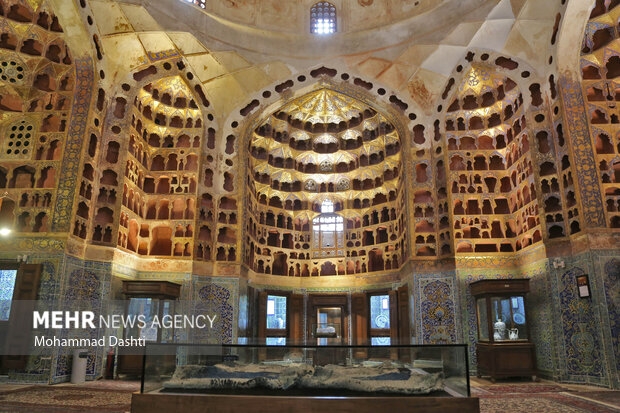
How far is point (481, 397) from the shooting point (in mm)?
10352

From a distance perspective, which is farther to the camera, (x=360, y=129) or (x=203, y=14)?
(x=360, y=129)

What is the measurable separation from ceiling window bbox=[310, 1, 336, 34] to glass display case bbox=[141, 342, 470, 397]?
1558 cm

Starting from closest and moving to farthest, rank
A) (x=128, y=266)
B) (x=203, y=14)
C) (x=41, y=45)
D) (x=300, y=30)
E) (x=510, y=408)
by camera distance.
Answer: (x=510, y=408) < (x=41, y=45) < (x=128, y=266) < (x=203, y=14) < (x=300, y=30)

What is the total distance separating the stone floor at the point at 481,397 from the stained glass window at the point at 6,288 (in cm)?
222

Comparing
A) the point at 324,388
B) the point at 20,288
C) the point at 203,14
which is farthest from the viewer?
the point at 203,14

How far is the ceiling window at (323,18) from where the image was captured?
1881 centimetres

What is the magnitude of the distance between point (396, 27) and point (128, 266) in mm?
12962

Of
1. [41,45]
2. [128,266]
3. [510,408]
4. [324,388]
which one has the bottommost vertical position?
[510,408]

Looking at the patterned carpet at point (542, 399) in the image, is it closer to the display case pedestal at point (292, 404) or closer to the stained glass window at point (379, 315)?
the display case pedestal at point (292, 404)

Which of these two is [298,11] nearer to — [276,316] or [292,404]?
[276,316]

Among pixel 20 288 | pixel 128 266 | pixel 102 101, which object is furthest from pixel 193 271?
pixel 102 101

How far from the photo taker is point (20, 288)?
496 inches

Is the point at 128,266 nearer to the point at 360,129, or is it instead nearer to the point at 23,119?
the point at 23,119

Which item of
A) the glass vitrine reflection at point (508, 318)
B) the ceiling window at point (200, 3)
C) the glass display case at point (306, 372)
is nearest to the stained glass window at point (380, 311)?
the glass vitrine reflection at point (508, 318)
